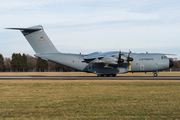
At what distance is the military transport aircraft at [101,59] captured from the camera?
3541 centimetres

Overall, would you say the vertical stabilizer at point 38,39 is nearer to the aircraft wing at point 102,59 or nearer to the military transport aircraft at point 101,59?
the military transport aircraft at point 101,59

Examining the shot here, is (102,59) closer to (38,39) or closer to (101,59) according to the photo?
(101,59)

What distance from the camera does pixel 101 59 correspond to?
35469mm

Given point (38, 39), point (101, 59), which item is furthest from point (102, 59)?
point (38, 39)

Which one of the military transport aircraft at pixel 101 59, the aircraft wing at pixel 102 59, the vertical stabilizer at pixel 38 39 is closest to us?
the aircraft wing at pixel 102 59

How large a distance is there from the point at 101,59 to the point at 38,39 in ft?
39.6

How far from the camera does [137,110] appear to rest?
973 cm

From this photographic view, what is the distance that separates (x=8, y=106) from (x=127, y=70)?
27.7 m

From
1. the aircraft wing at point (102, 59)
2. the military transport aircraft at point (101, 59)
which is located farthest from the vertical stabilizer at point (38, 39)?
the aircraft wing at point (102, 59)

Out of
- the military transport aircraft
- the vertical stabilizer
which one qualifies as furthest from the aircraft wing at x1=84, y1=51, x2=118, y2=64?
the vertical stabilizer

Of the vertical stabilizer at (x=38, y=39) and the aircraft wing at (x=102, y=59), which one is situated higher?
the vertical stabilizer at (x=38, y=39)

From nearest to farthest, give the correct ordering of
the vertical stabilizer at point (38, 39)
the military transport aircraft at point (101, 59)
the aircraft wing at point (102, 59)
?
the aircraft wing at point (102, 59) → the military transport aircraft at point (101, 59) → the vertical stabilizer at point (38, 39)

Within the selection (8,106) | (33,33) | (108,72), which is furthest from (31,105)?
(33,33)

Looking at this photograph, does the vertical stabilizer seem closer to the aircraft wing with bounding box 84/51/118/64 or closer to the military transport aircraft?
the military transport aircraft
